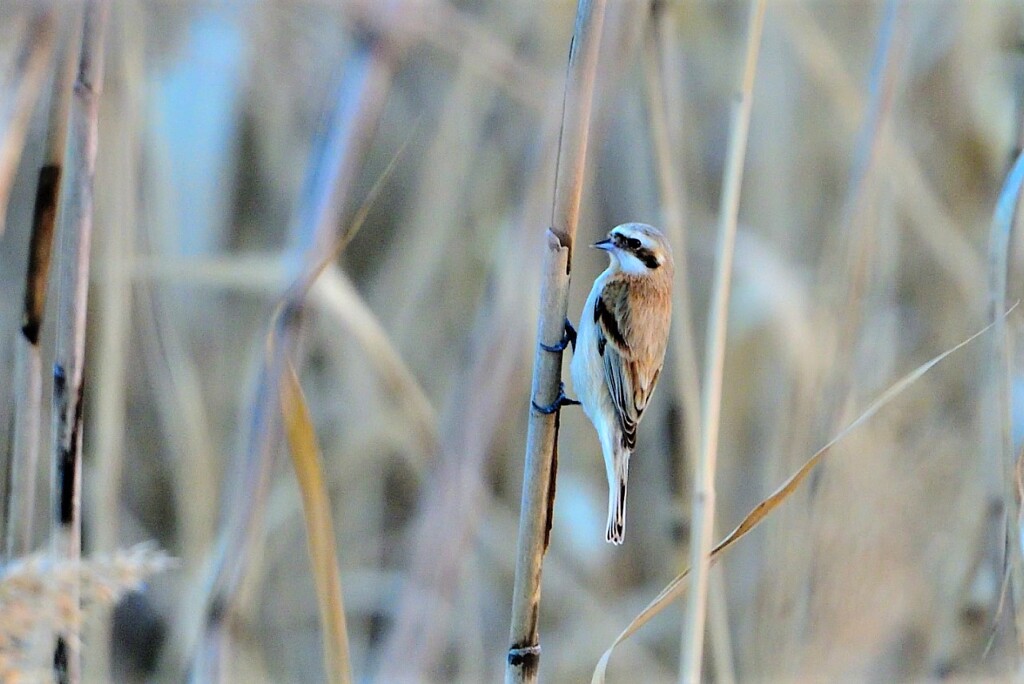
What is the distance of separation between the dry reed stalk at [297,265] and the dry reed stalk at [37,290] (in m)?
0.16

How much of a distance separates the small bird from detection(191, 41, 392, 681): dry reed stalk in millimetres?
208

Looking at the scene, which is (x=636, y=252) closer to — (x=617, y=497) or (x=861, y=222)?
(x=617, y=497)

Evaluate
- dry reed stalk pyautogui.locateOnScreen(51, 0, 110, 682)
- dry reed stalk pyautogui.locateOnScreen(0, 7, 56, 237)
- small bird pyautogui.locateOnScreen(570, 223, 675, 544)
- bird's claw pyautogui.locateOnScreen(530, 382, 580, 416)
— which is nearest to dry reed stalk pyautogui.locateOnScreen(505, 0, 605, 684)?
bird's claw pyautogui.locateOnScreen(530, 382, 580, 416)

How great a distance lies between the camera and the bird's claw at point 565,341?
22.7 inches

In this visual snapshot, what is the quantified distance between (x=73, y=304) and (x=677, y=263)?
1.58 feet

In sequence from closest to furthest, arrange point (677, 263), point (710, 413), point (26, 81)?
point (710, 413), point (26, 81), point (677, 263)

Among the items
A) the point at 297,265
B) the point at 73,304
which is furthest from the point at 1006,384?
the point at 73,304

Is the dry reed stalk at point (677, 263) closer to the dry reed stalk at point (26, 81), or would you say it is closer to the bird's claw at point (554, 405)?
the bird's claw at point (554, 405)

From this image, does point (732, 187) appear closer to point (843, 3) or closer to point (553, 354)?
point (553, 354)

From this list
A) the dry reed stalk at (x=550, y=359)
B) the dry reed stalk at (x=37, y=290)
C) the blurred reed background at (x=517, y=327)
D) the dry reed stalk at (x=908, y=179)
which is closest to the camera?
the dry reed stalk at (x=550, y=359)

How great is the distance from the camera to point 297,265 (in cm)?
63

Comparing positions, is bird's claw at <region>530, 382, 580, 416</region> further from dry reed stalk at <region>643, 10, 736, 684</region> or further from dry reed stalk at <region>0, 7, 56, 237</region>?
dry reed stalk at <region>0, 7, 56, 237</region>

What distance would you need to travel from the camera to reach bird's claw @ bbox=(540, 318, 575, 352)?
576 mm

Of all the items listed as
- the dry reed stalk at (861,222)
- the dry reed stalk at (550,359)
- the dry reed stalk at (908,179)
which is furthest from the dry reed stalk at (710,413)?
the dry reed stalk at (908,179)
